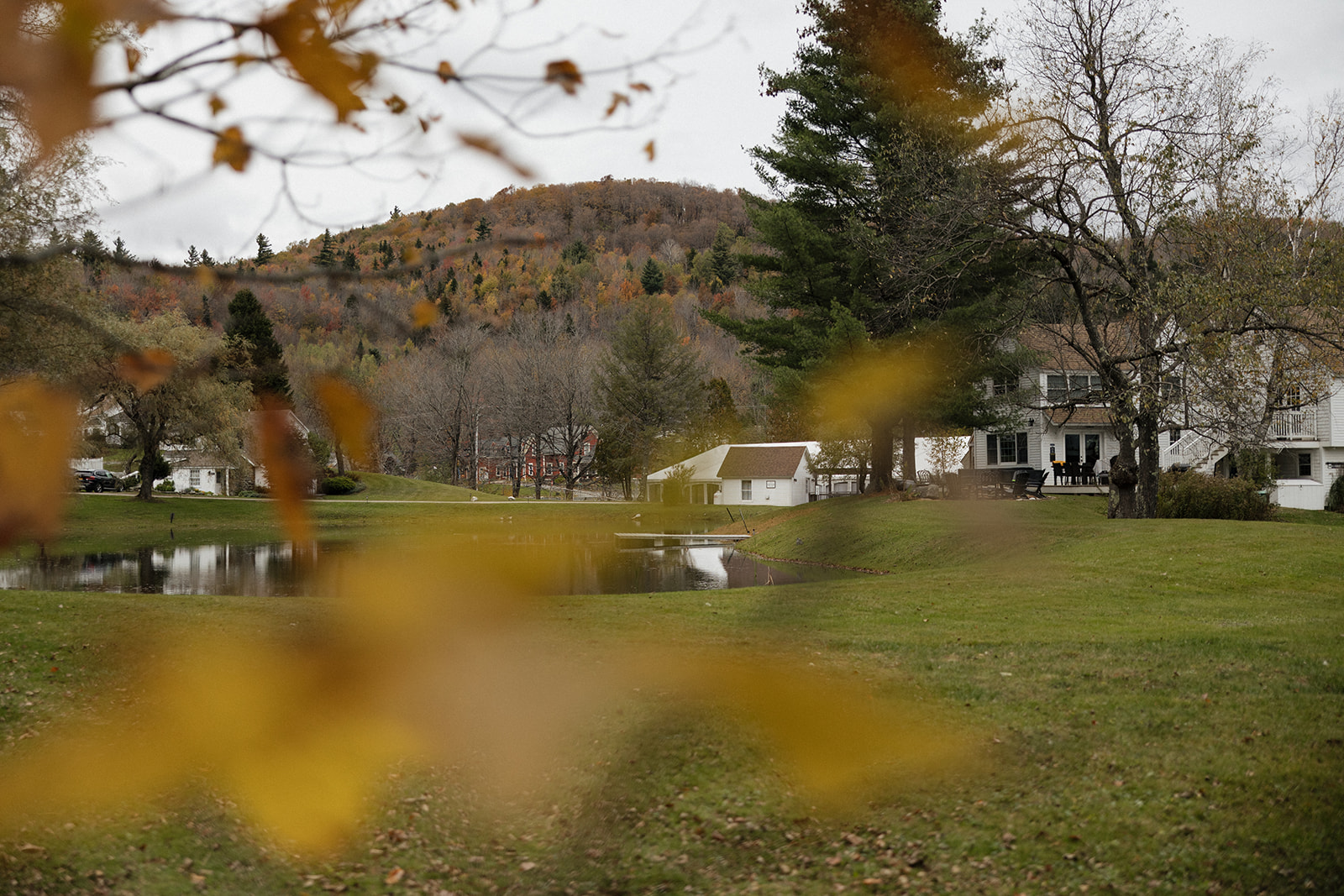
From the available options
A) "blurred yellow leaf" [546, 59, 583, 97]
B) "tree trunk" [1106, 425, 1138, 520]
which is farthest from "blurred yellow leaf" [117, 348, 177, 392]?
"tree trunk" [1106, 425, 1138, 520]

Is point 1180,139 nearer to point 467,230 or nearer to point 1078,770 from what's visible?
point 1078,770

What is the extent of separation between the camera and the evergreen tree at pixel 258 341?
1593 millimetres

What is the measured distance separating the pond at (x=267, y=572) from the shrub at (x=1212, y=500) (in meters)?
9.61

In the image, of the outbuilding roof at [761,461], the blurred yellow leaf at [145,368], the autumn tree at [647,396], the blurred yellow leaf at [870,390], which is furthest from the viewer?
the autumn tree at [647,396]

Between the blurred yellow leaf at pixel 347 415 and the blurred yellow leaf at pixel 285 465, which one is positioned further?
the blurred yellow leaf at pixel 347 415

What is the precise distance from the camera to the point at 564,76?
193cm

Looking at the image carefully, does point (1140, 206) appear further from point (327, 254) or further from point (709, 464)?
point (709, 464)

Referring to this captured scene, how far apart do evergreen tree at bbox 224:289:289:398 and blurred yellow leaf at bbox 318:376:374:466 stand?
0.07 metres

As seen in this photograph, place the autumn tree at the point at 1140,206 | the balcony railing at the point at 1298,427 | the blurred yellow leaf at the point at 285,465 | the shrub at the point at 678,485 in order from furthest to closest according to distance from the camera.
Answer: the shrub at the point at 678,485 < the balcony railing at the point at 1298,427 < the autumn tree at the point at 1140,206 < the blurred yellow leaf at the point at 285,465

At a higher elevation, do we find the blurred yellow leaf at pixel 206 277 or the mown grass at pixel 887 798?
the blurred yellow leaf at pixel 206 277

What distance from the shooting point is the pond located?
1761 cm

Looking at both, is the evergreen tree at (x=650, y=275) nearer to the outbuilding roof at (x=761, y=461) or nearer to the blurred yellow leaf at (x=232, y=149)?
the blurred yellow leaf at (x=232, y=149)

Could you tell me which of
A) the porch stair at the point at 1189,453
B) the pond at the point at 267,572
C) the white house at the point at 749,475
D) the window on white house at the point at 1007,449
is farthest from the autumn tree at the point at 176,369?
the white house at the point at 749,475

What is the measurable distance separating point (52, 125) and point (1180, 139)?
68.7ft
